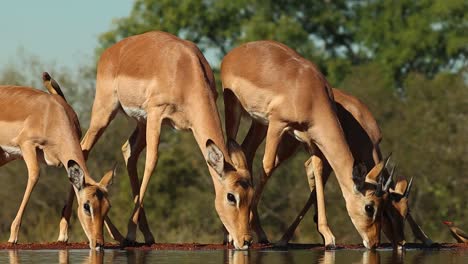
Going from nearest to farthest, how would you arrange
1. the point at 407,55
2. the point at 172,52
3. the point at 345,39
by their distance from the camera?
the point at 172,52
the point at 407,55
the point at 345,39

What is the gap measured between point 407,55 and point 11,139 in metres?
41.6

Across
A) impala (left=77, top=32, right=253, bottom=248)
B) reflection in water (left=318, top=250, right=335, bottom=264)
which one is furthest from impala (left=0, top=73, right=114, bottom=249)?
reflection in water (left=318, top=250, right=335, bottom=264)

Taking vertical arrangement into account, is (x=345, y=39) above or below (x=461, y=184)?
above

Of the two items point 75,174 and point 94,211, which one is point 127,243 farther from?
point 75,174

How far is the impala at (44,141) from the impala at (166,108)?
37.7 inches

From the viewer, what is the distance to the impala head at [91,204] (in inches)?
703

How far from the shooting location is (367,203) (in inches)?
749

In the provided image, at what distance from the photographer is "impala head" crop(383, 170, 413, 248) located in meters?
19.3

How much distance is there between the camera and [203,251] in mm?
18672

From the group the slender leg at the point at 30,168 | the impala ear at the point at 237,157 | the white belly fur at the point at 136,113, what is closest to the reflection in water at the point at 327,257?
the impala ear at the point at 237,157

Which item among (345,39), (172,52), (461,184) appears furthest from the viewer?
(345,39)

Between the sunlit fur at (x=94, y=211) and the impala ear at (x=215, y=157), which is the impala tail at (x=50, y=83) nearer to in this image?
the sunlit fur at (x=94, y=211)

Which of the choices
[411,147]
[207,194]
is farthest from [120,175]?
[411,147]

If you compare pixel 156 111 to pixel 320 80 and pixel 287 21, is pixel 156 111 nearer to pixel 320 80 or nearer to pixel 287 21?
pixel 320 80
